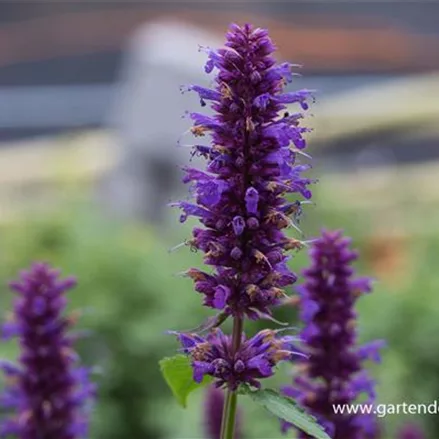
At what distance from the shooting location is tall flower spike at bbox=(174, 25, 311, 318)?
1.51 m

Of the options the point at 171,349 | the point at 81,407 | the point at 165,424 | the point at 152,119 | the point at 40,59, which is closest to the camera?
the point at 81,407

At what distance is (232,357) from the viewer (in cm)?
158

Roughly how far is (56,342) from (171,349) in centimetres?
251

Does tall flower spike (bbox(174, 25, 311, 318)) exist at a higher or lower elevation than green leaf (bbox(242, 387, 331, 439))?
higher

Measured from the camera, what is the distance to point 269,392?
5.10 ft

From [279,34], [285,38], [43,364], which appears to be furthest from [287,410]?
[279,34]

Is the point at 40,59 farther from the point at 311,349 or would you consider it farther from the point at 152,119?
the point at 311,349

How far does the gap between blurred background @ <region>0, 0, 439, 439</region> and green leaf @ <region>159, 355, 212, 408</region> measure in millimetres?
350

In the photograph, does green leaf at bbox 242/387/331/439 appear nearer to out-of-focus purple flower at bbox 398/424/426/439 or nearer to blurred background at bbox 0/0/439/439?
blurred background at bbox 0/0/439/439

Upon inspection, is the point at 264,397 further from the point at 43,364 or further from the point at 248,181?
the point at 43,364

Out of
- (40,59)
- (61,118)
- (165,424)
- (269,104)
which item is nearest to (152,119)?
(61,118)

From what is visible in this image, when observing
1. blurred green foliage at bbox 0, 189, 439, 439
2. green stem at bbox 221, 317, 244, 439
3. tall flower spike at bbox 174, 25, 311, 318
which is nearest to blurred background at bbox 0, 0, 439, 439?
blurred green foliage at bbox 0, 189, 439, 439

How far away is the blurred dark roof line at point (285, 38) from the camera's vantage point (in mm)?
10711

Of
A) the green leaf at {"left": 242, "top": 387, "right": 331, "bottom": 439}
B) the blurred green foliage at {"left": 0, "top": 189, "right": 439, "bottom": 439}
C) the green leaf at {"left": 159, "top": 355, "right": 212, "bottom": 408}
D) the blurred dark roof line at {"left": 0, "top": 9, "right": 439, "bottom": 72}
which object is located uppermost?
the blurred dark roof line at {"left": 0, "top": 9, "right": 439, "bottom": 72}
